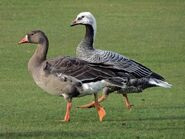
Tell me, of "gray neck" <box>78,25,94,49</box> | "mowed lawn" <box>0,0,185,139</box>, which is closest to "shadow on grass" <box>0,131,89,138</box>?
"mowed lawn" <box>0,0,185,139</box>

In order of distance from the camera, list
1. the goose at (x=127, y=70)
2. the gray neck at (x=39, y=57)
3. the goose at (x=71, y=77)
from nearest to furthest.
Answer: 1. the goose at (x=71, y=77)
2. the gray neck at (x=39, y=57)
3. the goose at (x=127, y=70)

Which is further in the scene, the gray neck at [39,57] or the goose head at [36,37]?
the goose head at [36,37]

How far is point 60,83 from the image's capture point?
13289 millimetres

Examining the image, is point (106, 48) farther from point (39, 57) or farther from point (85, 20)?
point (39, 57)

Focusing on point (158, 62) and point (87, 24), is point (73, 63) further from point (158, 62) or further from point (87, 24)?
point (158, 62)

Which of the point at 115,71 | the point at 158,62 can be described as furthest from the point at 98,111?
the point at 158,62

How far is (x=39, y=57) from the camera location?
13711 mm

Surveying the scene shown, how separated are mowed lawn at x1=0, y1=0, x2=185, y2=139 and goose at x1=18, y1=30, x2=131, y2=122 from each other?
1.50 ft

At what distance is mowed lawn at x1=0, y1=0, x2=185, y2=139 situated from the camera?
12625 mm

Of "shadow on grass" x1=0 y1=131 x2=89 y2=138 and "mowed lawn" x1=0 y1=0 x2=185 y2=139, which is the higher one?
"shadow on grass" x1=0 y1=131 x2=89 y2=138

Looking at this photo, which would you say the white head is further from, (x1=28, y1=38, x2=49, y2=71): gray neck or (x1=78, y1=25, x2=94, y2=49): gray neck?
(x1=28, y1=38, x2=49, y2=71): gray neck

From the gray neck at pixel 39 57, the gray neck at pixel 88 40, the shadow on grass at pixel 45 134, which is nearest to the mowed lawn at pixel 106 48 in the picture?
the shadow on grass at pixel 45 134

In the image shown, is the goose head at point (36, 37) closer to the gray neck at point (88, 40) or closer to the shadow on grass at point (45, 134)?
the gray neck at point (88, 40)

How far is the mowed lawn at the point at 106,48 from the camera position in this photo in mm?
12625
